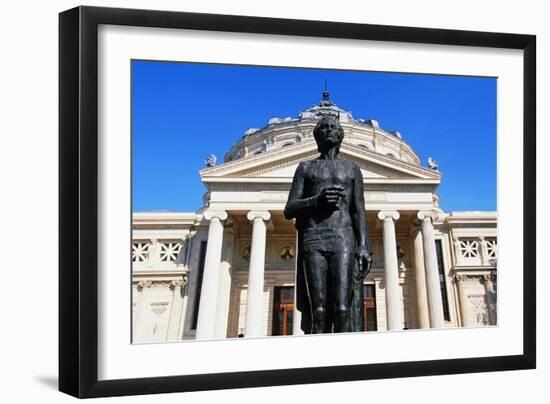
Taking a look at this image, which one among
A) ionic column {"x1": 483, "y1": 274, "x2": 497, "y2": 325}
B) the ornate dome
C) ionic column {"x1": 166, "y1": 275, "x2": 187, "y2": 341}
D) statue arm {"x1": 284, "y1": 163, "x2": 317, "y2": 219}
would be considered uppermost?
the ornate dome

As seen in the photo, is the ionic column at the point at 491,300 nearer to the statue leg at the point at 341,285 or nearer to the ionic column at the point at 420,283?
the statue leg at the point at 341,285

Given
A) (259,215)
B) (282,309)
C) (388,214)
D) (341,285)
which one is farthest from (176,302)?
(341,285)

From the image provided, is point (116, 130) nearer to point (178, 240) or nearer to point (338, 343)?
point (338, 343)

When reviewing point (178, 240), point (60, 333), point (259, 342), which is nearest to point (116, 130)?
point (60, 333)

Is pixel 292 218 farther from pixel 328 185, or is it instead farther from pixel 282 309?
pixel 282 309

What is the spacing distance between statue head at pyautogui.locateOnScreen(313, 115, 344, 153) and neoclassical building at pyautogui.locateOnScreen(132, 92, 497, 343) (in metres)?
7.75

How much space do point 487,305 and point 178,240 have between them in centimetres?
919

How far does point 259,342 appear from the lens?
7.10 metres

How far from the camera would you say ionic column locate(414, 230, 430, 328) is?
1717 cm

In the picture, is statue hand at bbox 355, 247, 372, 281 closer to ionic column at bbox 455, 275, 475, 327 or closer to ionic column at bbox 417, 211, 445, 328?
ionic column at bbox 455, 275, 475, 327

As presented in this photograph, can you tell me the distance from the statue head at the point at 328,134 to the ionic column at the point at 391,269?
32.4 ft

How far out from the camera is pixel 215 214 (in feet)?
62.4

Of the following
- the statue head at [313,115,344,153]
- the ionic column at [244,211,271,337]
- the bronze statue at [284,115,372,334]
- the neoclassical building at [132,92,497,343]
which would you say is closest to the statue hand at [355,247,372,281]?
the bronze statue at [284,115,372,334]

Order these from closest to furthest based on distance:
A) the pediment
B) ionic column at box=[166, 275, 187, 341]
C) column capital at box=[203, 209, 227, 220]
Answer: ionic column at box=[166, 275, 187, 341]
the pediment
column capital at box=[203, 209, 227, 220]
